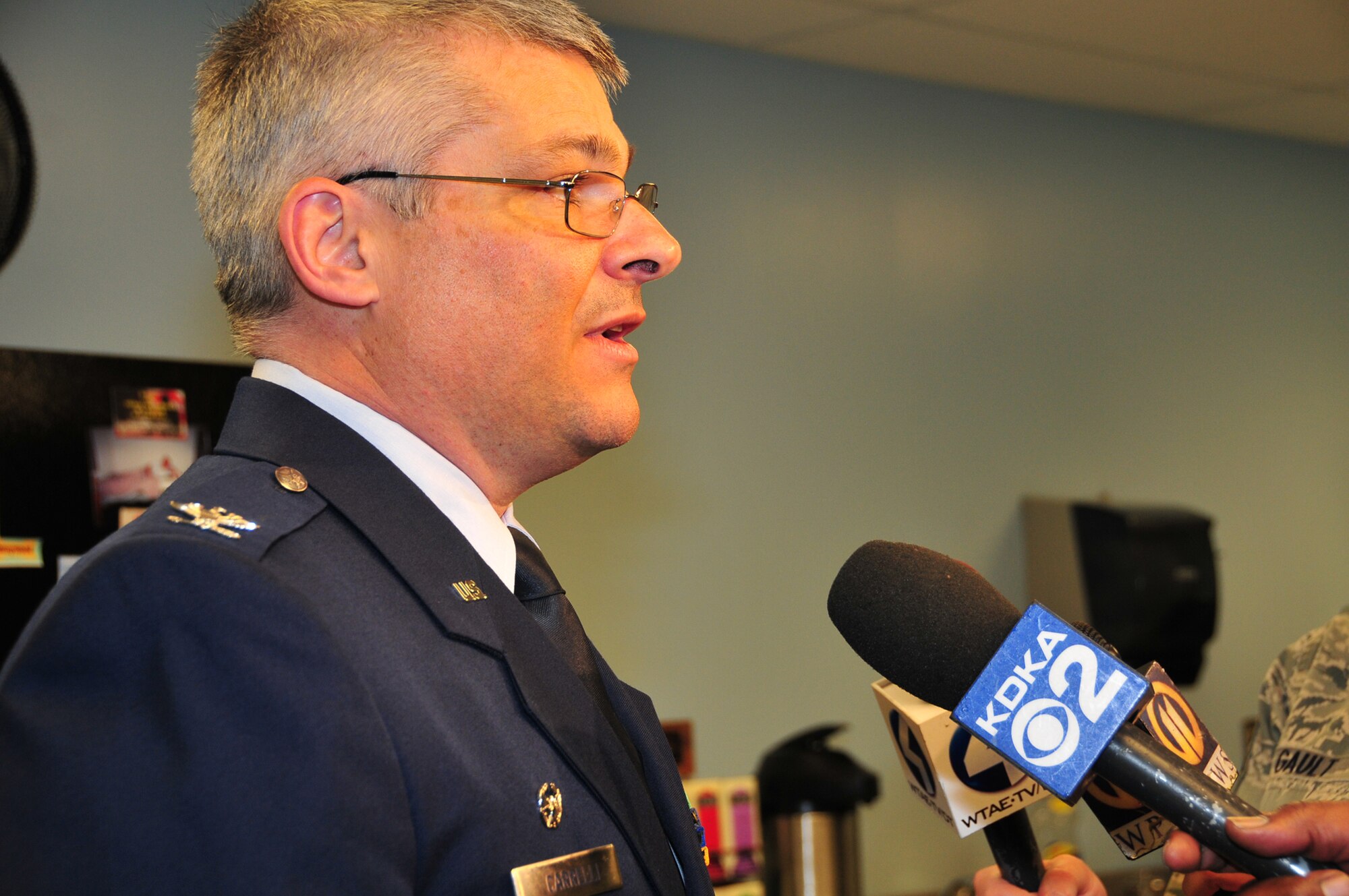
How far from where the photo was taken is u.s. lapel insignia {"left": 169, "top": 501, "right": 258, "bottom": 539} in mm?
836

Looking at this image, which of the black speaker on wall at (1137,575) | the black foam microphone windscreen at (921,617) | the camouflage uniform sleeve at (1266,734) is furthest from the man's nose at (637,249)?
the black speaker on wall at (1137,575)

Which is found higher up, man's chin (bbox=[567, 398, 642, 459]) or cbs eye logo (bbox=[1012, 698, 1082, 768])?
man's chin (bbox=[567, 398, 642, 459])

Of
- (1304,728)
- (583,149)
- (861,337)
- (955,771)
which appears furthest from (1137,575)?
(583,149)

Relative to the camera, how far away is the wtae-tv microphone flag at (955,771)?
1122 millimetres

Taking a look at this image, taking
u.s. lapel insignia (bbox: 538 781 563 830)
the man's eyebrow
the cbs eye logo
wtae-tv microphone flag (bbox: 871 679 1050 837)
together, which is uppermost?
the man's eyebrow

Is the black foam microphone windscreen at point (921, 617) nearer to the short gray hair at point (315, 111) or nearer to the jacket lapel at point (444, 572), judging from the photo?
the jacket lapel at point (444, 572)

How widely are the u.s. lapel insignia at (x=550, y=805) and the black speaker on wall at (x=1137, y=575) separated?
9.78 ft

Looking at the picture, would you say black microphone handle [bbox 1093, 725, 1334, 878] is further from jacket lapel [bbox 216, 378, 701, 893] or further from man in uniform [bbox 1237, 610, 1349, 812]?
man in uniform [bbox 1237, 610, 1349, 812]

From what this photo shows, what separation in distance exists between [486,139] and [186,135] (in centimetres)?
181

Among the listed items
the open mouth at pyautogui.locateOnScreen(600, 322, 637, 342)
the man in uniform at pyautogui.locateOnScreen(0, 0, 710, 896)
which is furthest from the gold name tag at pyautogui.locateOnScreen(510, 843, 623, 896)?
the open mouth at pyautogui.locateOnScreen(600, 322, 637, 342)

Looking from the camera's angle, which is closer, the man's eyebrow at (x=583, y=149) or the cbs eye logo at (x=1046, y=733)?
the cbs eye logo at (x=1046, y=733)

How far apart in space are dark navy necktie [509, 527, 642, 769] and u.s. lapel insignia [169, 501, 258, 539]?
30cm

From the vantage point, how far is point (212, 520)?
85 cm

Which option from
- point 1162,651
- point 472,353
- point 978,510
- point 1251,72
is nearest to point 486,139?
point 472,353
